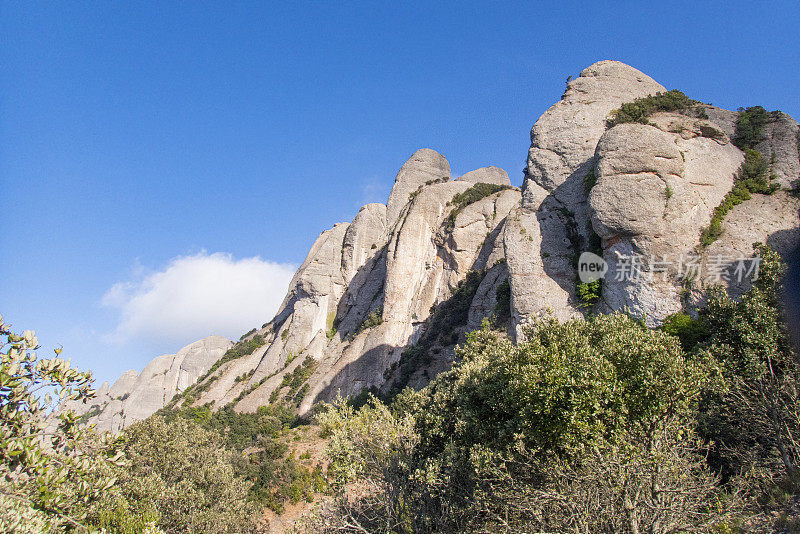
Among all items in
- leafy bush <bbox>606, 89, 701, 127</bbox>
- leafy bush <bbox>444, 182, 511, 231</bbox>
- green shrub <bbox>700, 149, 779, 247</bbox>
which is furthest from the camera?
leafy bush <bbox>444, 182, 511, 231</bbox>

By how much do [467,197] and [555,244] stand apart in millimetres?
27428

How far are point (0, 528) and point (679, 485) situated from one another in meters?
13.0

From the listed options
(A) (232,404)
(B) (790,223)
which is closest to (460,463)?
(B) (790,223)

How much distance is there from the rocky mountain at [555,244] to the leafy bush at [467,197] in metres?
0.27

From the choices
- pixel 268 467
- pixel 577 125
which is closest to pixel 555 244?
pixel 577 125

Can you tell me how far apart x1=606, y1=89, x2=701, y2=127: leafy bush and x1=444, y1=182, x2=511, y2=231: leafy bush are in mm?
23435

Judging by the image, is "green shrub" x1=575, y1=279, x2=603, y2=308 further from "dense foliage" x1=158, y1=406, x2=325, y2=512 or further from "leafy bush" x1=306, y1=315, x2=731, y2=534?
"dense foliage" x1=158, y1=406, x2=325, y2=512

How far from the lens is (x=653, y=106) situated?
3003 centimetres

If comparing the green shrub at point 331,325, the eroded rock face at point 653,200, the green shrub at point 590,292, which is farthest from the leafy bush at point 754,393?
the green shrub at point 331,325

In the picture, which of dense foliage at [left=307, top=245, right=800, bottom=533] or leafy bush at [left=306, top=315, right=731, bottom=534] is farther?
dense foliage at [left=307, top=245, right=800, bottom=533]

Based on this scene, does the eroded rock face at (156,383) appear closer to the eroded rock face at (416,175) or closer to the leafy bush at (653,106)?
the eroded rock face at (416,175)

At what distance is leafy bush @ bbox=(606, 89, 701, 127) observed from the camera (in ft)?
96.8

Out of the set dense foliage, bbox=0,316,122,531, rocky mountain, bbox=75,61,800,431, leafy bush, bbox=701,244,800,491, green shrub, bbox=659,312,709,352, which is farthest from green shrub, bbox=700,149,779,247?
dense foliage, bbox=0,316,122,531

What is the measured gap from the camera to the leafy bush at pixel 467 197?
52656 millimetres
